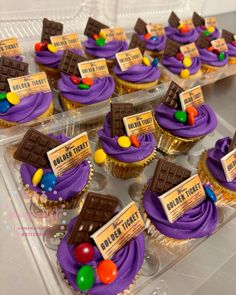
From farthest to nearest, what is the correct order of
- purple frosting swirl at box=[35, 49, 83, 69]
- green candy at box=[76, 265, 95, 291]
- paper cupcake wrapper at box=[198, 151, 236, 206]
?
purple frosting swirl at box=[35, 49, 83, 69], paper cupcake wrapper at box=[198, 151, 236, 206], green candy at box=[76, 265, 95, 291]

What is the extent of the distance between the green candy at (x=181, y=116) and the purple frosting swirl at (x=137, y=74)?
67 centimetres

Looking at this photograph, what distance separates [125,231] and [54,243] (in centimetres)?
48

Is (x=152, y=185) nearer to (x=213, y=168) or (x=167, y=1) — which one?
(x=213, y=168)

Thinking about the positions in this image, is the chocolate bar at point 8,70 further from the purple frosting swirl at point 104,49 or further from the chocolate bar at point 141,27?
the chocolate bar at point 141,27

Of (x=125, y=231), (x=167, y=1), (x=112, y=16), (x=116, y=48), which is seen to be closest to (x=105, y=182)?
(x=125, y=231)

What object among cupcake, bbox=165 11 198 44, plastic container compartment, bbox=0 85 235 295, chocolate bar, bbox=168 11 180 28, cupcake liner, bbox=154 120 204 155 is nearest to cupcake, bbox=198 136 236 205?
plastic container compartment, bbox=0 85 235 295

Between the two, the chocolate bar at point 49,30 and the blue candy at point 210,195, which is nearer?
the blue candy at point 210,195

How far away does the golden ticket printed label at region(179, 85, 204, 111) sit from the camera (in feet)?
8.13

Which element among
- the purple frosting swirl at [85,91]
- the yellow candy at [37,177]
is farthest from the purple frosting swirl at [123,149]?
the yellow candy at [37,177]

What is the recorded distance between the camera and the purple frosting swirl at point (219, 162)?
7.09ft

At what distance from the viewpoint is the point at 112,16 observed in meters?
4.00

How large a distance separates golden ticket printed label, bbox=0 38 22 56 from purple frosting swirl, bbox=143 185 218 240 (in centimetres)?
184

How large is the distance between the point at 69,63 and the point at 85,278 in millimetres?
1829

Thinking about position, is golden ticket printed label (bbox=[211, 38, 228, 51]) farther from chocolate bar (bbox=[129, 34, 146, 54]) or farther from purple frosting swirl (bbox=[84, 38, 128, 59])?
purple frosting swirl (bbox=[84, 38, 128, 59])
